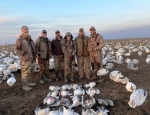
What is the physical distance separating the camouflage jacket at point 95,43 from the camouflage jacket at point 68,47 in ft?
1.89

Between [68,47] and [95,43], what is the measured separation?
97 cm

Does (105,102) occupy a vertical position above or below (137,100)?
below

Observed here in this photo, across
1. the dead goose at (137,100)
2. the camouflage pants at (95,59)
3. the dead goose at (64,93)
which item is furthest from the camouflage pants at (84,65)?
the dead goose at (137,100)

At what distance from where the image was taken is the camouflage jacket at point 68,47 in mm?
7949

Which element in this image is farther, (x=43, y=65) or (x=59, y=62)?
(x=59, y=62)

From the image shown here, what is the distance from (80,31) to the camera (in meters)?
8.07

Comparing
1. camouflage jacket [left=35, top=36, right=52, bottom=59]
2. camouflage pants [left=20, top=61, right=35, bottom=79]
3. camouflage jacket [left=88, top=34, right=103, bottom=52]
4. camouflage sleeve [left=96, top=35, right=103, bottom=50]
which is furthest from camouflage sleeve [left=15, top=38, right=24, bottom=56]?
camouflage sleeve [left=96, top=35, right=103, bottom=50]

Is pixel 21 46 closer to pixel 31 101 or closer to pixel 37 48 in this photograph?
pixel 37 48

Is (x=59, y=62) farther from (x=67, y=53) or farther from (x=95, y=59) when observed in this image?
(x=95, y=59)

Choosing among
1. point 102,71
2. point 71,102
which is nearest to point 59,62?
point 102,71

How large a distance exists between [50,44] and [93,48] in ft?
5.22

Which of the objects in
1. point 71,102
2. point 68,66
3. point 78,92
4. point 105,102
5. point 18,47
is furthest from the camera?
point 68,66

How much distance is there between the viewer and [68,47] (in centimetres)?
796

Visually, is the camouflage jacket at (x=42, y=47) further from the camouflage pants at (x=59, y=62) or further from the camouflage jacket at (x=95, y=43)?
the camouflage jacket at (x=95, y=43)
